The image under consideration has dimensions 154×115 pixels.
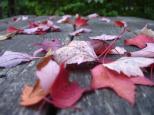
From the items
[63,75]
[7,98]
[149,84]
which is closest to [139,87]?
[149,84]

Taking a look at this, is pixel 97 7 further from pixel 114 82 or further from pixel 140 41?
pixel 114 82

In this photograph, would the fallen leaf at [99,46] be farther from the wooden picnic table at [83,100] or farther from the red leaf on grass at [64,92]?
the red leaf on grass at [64,92]

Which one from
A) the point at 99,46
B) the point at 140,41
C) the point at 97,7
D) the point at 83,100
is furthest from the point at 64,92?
the point at 97,7

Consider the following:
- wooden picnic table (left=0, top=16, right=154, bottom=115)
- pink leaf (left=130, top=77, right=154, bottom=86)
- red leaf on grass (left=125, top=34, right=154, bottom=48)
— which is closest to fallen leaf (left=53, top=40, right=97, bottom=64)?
wooden picnic table (left=0, top=16, right=154, bottom=115)

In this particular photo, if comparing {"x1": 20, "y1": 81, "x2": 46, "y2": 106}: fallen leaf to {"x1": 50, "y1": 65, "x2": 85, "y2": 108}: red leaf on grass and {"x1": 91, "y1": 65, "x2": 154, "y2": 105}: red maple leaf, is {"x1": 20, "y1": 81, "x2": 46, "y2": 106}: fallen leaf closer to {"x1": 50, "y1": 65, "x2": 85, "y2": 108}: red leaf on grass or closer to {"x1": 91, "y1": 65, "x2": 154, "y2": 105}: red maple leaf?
{"x1": 50, "y1": 65, "x2": 85, "y2": 108}: red leaf on grass

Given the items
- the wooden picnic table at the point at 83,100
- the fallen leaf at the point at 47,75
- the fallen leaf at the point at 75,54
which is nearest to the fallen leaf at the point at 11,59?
the wooden picnic table at the point at 83,100

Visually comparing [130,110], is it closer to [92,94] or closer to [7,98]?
[92,94]

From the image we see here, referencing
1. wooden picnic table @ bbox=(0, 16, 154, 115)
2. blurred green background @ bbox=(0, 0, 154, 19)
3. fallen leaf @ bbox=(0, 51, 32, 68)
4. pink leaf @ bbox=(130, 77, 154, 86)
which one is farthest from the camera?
blurred green background @ bbox=(0, 0, 154, 19)
